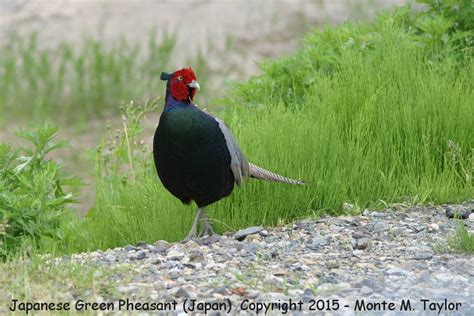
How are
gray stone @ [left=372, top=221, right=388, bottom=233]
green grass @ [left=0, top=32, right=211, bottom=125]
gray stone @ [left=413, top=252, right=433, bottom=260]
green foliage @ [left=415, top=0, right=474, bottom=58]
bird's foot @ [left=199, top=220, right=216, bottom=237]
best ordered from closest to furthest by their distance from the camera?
gray stone @ [left=413, top=252, right=433, bottom=260], gray stone @ [left=372, top=221, right=388, bottom=233], bird's foot @ [left=199, top=220, right=216, bottom=237], green foliage @ [left=415, top=0, right=474, bottom=58], green grass @ [left=0, top=32, right=211, bottom=125]

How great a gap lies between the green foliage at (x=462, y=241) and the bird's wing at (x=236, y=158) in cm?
155

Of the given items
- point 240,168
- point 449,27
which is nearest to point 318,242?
point 240,168

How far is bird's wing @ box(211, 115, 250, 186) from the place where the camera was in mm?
7180

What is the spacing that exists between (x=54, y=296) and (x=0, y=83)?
739cm

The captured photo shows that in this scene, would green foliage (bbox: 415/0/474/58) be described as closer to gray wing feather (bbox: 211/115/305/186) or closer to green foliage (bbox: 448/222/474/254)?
gray wing feather (bbox: 211/115/305/186)

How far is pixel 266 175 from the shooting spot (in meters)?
7.45

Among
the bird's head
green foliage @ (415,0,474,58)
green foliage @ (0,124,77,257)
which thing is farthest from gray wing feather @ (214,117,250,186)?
green foliage @ (415,0,474,58)

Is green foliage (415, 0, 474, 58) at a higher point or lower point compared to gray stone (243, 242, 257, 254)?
higher

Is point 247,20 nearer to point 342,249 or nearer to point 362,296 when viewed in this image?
point 342,249

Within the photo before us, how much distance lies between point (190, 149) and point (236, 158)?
0.39 m

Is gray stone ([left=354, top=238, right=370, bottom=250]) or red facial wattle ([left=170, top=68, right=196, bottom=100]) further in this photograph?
red facial wattle ([left=170, top=68, right=196, bottom=100])

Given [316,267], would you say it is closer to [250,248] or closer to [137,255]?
[250,248]

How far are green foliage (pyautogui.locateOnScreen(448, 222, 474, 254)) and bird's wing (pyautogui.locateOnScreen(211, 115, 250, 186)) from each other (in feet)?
5.08

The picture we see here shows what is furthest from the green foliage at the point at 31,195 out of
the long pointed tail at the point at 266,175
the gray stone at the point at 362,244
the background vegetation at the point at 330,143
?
the gray stone at the point at 362,244
